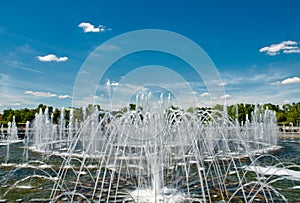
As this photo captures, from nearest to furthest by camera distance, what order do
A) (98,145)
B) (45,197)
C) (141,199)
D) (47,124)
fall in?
(141,199) < (45,197) < (98,145) < (47,124)

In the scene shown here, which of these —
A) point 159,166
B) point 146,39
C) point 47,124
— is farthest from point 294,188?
point 47,124

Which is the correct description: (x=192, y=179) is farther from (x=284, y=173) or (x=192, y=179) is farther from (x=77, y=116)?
(x=77, y=116)

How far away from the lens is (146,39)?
12734 millimetres

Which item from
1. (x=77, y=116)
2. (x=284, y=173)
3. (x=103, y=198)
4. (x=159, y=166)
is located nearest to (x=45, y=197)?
(x=103, y=198)

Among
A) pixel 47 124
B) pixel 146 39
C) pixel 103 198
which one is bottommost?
pixel 103 198

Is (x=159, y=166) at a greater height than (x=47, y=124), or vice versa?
(x=47, y=124)

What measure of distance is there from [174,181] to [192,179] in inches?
34.5

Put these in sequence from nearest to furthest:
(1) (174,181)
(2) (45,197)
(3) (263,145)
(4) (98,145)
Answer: (2) (45,197) → (1) (174,181) → (4) (98,145) → (3) (263,145)

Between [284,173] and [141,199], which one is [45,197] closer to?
[141,199]

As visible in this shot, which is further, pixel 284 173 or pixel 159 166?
pixel 284 173

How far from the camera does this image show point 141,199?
735 centimetres

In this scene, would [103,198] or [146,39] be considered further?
[146,39]

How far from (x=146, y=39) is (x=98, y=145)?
1109cm

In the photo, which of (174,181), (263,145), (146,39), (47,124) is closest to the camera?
(174,181)
